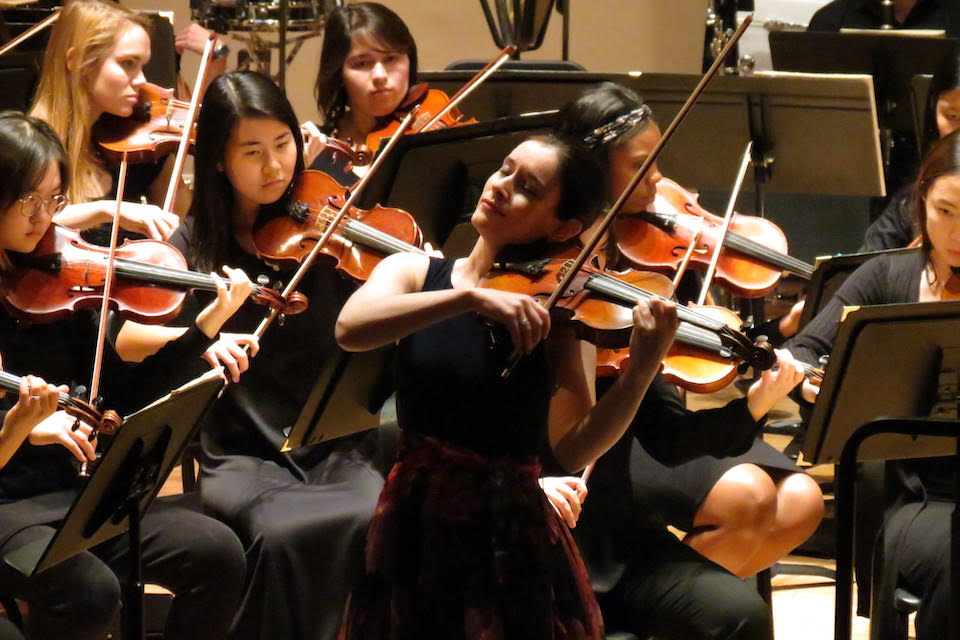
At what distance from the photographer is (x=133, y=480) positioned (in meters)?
1.79

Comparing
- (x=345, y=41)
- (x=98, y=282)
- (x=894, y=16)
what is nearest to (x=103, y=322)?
(x=98, y=282)

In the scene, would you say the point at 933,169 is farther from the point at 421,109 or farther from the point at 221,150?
the point at 221,150

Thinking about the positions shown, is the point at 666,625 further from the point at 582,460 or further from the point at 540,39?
the point at 540,39

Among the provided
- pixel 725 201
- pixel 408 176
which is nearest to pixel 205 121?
pixel 408 176

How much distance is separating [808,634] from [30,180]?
1.73 meters

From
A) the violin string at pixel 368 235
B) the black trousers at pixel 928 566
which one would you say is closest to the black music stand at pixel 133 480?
the violin string at pixel 368 235

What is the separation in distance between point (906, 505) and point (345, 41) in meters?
1.55

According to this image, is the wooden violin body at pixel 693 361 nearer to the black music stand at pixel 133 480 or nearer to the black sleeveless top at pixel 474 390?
the black sleeveless top at pixel 474 390

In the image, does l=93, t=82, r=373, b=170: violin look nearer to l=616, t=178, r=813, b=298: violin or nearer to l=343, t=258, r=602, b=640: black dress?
l=616, t=178, r=813, b=298: violin

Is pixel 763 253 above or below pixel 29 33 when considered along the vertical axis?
below

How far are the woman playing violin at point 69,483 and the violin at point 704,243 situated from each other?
0.75m

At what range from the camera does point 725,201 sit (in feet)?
13.5

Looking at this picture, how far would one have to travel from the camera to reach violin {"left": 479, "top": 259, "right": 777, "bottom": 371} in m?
1.78

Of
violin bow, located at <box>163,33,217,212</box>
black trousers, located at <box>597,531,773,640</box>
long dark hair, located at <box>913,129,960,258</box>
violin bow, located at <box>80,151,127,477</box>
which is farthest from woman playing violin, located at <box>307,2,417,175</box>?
black trousers, located at <box>597,531,773,640</box>
